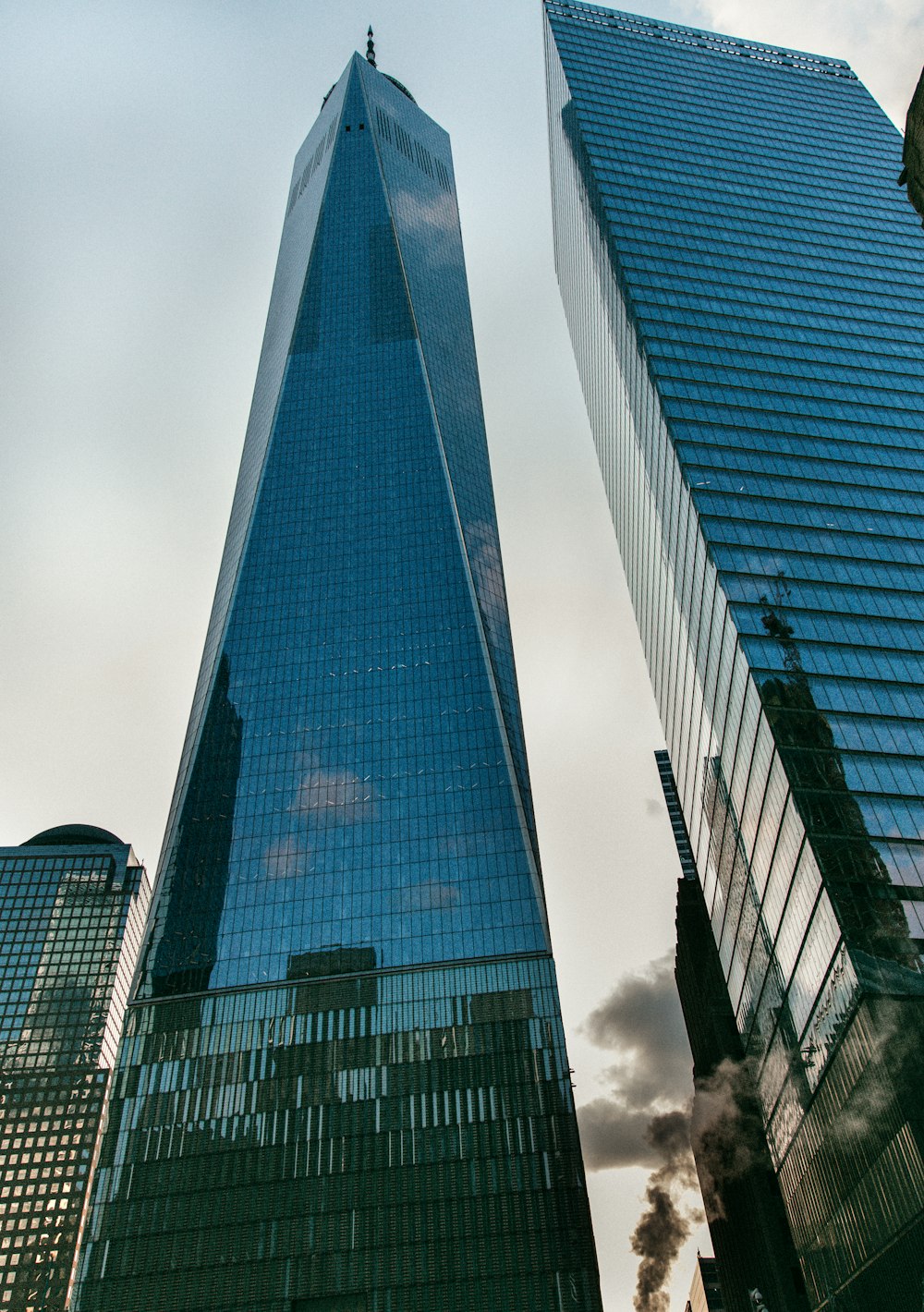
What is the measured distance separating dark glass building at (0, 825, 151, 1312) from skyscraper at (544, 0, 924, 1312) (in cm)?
10561

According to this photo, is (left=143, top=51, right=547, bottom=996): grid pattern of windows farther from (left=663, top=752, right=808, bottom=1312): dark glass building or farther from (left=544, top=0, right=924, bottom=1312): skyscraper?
(left=663, top=752, right=808, bottom=1312): dark glass building

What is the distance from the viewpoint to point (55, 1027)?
158250mm

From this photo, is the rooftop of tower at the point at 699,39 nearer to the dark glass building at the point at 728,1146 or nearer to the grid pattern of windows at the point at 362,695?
the grid pattern of windows at the point at 362,695

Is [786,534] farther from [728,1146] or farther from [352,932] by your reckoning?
[728,1146]

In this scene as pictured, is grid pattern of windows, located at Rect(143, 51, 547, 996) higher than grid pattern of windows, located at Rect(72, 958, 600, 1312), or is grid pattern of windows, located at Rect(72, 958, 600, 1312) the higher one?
grid pattern of windows, located at Rect(143, 51, 547, 996)

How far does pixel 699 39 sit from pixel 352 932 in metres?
137

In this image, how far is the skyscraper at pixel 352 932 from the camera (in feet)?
251

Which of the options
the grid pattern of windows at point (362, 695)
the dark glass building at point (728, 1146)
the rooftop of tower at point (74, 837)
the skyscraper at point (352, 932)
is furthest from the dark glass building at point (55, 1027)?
the dark glass building at point (728, 1146)

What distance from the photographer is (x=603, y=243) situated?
4380 inches

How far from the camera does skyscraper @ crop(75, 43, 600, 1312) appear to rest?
76.6 meters

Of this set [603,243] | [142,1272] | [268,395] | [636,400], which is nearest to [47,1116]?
[142,1272]

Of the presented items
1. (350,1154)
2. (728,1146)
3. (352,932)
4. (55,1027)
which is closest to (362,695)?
(352,932)

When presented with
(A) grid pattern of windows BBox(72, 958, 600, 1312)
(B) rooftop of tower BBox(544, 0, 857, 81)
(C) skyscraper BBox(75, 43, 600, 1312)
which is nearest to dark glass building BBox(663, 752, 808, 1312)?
(A) grid pattern of windows BBox(72, 958, 600, 1312)

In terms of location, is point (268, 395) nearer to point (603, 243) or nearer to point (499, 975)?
point (603, 243)
